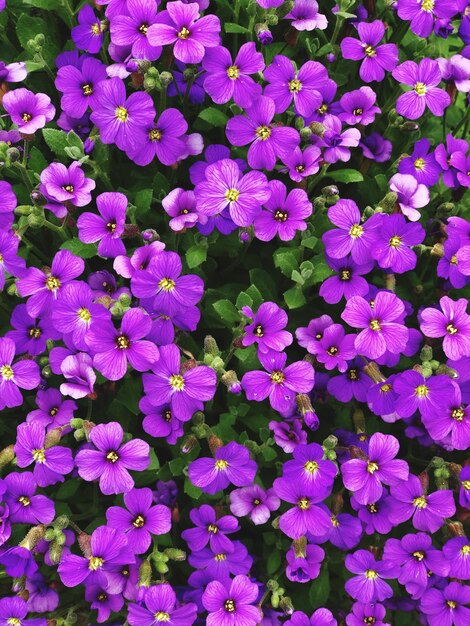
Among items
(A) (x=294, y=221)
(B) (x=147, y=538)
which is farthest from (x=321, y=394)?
(B) (x=147, y=538)

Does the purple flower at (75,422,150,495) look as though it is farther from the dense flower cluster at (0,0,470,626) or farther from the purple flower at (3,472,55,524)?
the purple flower at (3,472,55,524)

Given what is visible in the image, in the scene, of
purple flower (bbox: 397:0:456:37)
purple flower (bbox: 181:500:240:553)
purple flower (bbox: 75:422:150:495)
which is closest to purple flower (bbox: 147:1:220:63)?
purple flower (bbox: 397:0:456:37)

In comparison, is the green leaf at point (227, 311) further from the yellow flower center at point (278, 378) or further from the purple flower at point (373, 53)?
the purple flower at point (373, 53)

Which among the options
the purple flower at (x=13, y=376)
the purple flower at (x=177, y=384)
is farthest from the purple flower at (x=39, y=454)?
the purple flower at (x=177, y=384)

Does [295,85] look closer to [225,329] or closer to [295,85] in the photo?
[295,85]

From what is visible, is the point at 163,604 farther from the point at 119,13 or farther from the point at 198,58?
the point at 119,13
